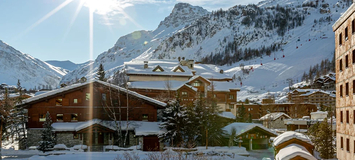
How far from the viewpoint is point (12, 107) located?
39188 mm

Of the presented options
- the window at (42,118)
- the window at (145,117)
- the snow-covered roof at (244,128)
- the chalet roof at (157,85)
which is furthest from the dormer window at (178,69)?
the window at (42,118)

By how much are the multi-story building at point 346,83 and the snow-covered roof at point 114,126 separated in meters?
18.4

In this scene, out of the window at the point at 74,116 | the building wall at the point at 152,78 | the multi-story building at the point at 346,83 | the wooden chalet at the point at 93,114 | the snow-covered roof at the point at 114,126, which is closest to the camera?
the multi-story building at the point at 346,83

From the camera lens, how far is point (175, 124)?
122 feet

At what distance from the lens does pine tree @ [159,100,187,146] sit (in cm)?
3700

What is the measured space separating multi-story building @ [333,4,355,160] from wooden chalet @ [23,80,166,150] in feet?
61.0

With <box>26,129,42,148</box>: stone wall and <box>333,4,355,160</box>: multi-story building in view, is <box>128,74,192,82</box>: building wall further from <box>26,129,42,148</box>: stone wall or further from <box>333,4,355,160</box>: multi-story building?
<box>333,4,355,160</box>: multi-story building

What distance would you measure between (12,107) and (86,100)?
816 centimetres

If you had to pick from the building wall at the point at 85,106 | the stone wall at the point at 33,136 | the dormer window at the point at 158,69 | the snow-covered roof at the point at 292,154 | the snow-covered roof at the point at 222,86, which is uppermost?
the dormer window at the point at 158,69

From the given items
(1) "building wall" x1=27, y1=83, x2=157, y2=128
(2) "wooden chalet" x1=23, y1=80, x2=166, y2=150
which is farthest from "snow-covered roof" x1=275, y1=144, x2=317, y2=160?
(1) "building wall" x1=27, y1=83, x2=157, y2=128

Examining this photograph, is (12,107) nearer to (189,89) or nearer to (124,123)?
(124,123)

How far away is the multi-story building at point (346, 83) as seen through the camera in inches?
1173

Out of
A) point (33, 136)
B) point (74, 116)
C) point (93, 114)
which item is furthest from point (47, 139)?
point (93, 114)

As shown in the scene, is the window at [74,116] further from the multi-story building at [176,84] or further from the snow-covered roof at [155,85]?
the snow-covered roof at [155,85]
